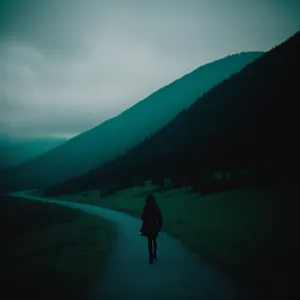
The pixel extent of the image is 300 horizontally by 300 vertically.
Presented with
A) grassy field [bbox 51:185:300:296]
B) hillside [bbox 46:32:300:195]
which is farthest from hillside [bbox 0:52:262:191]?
grassy field [bbox 51:185:300:296]

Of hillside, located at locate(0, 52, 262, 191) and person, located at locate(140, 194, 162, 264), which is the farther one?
hillside, located at locate(0, 52, 262, 191)

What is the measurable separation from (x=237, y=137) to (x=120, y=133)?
3973 inches

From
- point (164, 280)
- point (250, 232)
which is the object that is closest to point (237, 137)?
point (250, 232)

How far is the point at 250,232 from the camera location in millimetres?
10438

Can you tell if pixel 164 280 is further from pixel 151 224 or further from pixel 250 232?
pixel 250 232

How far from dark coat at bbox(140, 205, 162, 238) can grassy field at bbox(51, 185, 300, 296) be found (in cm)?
174

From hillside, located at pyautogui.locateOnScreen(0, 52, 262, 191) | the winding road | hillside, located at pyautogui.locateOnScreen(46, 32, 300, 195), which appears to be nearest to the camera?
the winding road

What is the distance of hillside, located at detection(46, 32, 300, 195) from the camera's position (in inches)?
835

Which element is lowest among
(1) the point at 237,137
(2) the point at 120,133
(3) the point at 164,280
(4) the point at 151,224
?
(3) the point at 164,280

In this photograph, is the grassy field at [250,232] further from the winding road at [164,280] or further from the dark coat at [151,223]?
the dark coat at [151,223]

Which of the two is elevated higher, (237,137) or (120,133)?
(120,133)

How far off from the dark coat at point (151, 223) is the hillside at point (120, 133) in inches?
3879

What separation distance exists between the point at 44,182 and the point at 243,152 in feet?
389

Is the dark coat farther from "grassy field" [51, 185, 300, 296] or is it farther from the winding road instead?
"grassy field" [51, 185, 300, 296]
